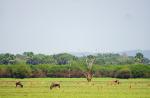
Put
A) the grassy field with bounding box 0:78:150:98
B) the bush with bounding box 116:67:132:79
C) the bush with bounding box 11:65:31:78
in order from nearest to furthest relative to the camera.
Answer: the grassy field with bounding box 0:78:150:98 → the bush with bounding box 11:65:31:78 → the bush with bounding box 116:67:132:79

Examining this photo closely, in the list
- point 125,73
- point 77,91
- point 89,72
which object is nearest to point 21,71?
point 125,73

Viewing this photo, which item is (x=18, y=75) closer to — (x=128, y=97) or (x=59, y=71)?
(x=59, y=71)

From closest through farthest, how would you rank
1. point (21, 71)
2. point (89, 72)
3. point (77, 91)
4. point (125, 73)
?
point (77, 91)
point (89, 72)
point (21, 71)
point (125, 73)

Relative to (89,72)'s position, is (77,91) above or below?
below

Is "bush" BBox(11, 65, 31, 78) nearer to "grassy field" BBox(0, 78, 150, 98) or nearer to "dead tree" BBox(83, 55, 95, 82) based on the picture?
"dead tree" BBox(83, 55, 95, 82)

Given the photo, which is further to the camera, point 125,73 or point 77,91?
point 125,73

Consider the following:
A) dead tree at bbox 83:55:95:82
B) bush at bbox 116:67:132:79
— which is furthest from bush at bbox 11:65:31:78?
bush at bbox 116:67:132:79

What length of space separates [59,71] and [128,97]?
263 ft

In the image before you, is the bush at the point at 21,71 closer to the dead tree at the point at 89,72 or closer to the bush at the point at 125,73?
the dead tree at the point at 89,72

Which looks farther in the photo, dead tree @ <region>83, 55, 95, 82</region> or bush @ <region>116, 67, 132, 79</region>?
bush @ <region>116, 67, 132, 79</region>

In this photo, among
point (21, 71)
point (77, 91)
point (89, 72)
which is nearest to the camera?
point (77, 91)

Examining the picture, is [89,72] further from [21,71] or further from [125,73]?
[21,71]

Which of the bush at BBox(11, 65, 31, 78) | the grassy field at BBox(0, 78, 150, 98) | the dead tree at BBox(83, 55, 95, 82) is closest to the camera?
the grassy field at BBox(0, 78, 150, 98)

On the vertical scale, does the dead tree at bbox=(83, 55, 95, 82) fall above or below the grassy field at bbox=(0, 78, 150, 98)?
above
